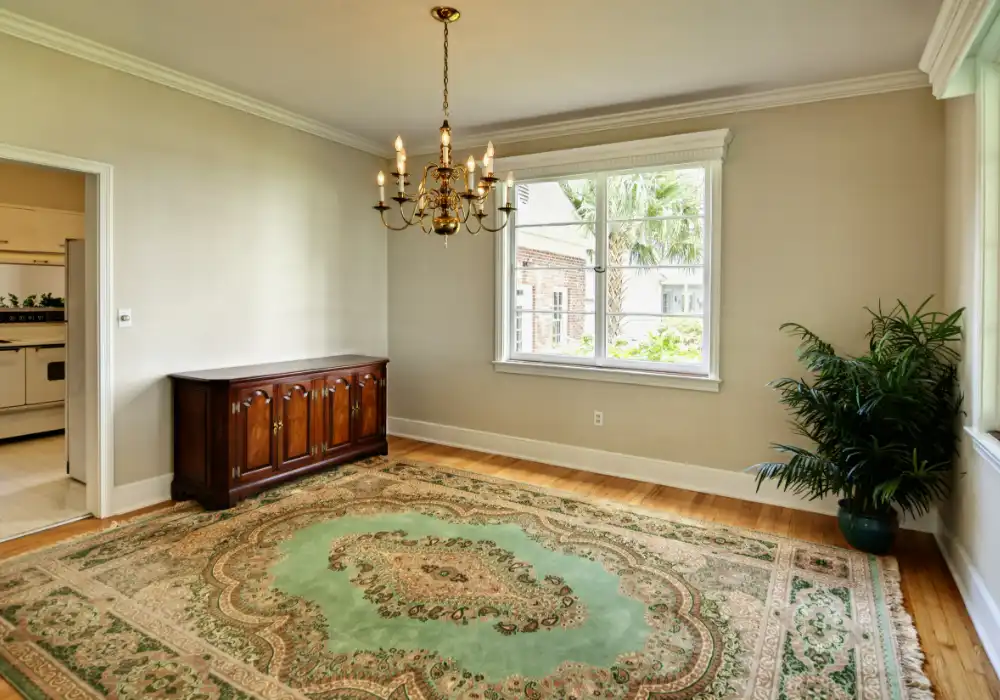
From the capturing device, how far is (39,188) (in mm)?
5871

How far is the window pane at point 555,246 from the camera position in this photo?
4664 mm

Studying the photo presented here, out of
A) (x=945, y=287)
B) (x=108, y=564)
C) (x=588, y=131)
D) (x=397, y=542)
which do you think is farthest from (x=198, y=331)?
(x=945, y=287)

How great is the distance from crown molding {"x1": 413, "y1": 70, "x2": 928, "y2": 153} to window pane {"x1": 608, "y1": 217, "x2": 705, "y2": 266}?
2.43 feet

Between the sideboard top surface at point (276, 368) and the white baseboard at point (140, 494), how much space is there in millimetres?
695

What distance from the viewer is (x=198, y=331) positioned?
4043 mm

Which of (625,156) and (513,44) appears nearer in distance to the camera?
(513,44)

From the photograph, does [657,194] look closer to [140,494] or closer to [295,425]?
[295,425]

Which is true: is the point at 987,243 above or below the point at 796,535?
above

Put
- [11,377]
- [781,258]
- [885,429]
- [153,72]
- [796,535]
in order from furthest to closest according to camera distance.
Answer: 1. [11,377]
2. [781,258]
3. [153,72]
4. [796,535]
5. [885,429]

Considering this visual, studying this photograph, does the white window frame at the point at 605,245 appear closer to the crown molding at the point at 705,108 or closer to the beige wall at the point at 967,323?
the crown molding at the point at 705,108

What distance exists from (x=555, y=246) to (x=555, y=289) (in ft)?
1.16

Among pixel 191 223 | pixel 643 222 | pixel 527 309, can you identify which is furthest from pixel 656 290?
pixel 191 223

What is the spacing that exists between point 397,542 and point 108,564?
1.42 m

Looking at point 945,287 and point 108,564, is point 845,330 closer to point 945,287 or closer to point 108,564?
point 945,287
